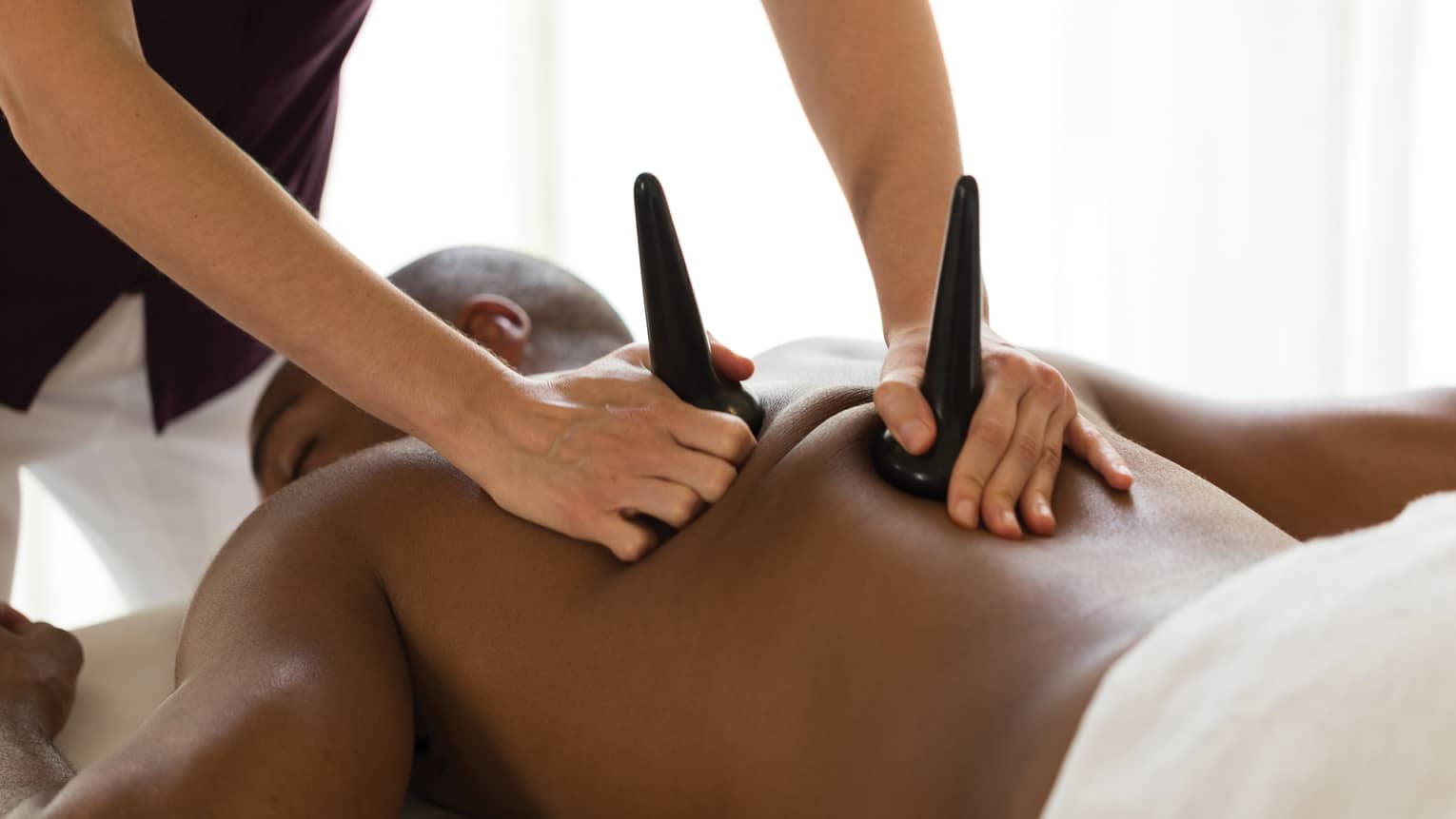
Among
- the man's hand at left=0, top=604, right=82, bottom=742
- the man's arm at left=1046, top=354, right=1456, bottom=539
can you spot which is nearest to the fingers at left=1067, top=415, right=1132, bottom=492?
the man's arm at left=1046, top=354, right=1456, bottom=539

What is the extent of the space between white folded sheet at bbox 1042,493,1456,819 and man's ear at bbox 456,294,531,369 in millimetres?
1059

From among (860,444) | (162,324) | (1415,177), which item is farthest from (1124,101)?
(860,444)

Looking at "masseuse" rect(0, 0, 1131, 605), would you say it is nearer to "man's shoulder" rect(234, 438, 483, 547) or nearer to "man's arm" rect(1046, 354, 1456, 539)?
"man's shoulder" rect(234, 438, 483, 547)

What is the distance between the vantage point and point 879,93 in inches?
54.4

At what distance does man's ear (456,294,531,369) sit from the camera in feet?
5.31

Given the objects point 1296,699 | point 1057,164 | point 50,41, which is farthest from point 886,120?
point 1057,164

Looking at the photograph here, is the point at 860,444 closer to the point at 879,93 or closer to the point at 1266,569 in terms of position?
the point at 1266,569

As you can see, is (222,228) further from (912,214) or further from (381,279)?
(912,214)

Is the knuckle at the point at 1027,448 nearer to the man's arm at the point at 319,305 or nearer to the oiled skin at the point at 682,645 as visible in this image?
the oiled skin at the point at 682,645

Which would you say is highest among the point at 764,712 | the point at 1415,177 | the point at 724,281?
the point at 764,712

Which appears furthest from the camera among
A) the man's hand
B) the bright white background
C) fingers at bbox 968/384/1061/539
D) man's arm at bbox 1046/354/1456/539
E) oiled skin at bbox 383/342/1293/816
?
the bright white background

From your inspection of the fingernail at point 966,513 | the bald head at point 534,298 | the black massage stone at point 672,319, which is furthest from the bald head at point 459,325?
the fingernail at point 966,513

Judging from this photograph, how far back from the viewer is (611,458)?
103 centimetres

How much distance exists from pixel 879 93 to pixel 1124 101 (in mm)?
1775
